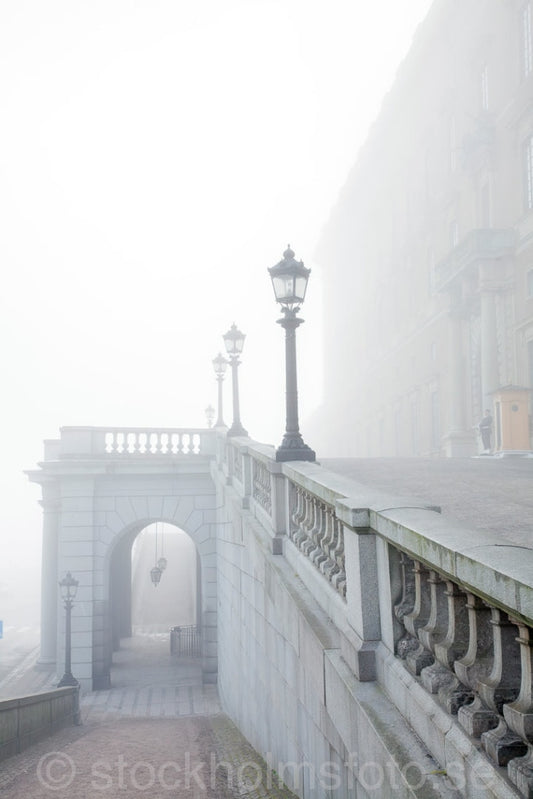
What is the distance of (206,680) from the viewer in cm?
2158

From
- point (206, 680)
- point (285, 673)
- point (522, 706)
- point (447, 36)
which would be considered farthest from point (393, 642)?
point (447, 36)

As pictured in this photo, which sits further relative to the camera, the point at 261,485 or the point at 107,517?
the point at 107,517

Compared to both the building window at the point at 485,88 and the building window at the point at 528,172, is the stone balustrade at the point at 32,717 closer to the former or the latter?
the building window at the point at 528,172

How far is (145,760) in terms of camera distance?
1077cm

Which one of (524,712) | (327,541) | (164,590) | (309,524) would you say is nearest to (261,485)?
(309,524)

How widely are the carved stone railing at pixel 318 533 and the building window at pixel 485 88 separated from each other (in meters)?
26.2

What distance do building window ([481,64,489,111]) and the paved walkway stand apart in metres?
24.7

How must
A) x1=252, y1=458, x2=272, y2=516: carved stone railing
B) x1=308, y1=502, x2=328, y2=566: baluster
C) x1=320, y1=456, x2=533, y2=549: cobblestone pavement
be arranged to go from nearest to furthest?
1. x1=308, y1=502, x2=328, y2=566: baluster
2. x1=320, y1=456, x2=533, y2=549: cobblestone pavement
3. x1=252, y1=458, x2=272, y2=516: carved stone railing

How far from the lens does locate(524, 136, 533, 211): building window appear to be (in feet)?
82.1

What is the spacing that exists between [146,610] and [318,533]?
34359 millimetres

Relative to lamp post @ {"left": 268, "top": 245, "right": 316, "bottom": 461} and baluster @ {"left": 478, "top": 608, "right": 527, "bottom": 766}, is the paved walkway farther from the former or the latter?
lamp post @ {"left": 268, "top": 245, "right": 316, "bottom": 461}

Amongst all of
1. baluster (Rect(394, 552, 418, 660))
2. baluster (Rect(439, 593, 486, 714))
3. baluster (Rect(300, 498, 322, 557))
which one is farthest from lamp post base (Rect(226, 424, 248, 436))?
baluster (Rect(439, 593, 486, 714))

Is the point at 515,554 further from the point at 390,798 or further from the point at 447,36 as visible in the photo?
the point at 447,36

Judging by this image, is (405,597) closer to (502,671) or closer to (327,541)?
(502,671)
